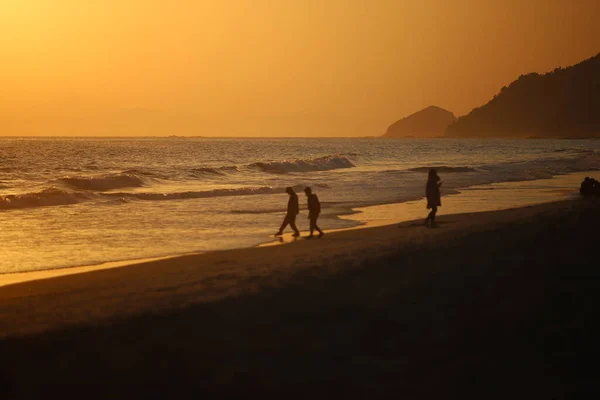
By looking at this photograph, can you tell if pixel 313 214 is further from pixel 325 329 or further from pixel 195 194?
pixel 195 194

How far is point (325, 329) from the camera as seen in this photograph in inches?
305

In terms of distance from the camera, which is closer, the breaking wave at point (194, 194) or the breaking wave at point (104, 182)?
the breaking wave at point (194, 194)

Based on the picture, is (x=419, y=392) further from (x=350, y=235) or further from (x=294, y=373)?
(x=350, y=235)

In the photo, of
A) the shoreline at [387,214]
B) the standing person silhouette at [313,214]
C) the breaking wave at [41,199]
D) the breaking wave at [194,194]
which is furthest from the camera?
the breaking wave at [194,194]

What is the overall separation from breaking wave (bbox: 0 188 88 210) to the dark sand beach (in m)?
17.6

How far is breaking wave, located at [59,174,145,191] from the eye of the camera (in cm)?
3962

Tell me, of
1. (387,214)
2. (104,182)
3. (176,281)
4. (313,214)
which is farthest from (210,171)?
(176,281)

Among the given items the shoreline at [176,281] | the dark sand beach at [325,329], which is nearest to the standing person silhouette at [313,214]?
the shoreline at [176,281]

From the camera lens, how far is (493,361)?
7066mm

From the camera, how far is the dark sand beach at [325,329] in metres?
6.57

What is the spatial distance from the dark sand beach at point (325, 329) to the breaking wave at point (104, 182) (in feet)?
96.2

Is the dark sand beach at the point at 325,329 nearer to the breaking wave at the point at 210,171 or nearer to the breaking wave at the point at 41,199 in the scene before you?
the breaking wave at the point at 41,199

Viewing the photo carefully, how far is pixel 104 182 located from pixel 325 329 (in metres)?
35.2

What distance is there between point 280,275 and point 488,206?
15491mm
